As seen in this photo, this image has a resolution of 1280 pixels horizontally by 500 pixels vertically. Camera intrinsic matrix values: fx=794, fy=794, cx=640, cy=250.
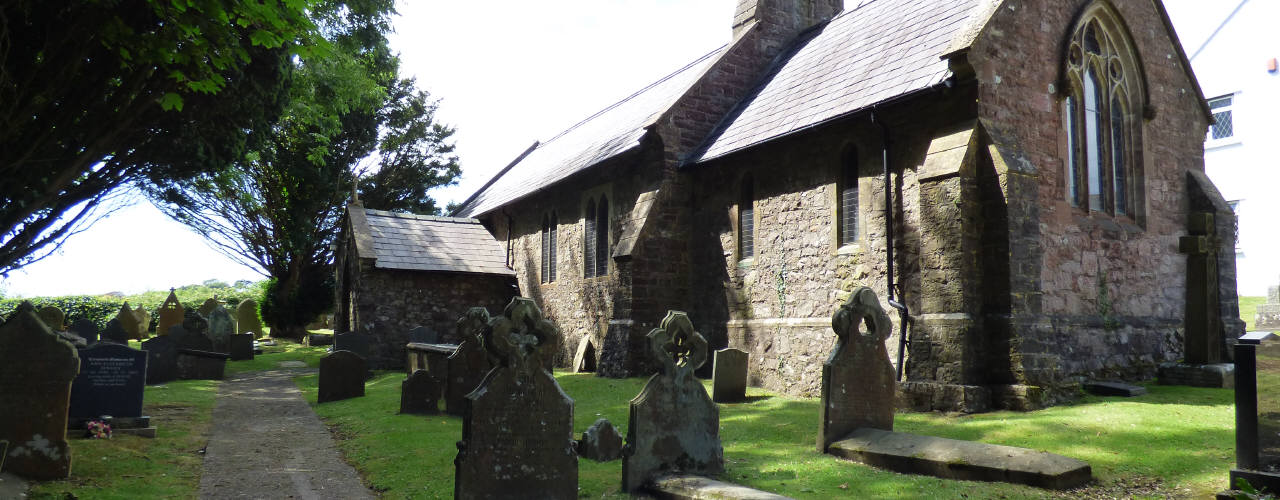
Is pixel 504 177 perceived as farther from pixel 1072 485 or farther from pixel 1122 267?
pixel 1072 485

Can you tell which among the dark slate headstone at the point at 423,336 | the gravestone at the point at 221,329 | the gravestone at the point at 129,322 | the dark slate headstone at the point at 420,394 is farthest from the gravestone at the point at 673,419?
the gravestone at the point at 129,322

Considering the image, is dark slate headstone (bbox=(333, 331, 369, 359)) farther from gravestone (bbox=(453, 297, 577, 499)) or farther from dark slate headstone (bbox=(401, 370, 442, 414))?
gravestone (bbox=(453, 297, 577, 499))

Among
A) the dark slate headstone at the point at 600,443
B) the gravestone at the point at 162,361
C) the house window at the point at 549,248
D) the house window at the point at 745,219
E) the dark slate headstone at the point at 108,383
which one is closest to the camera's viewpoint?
the dark slate headstone at the point at 600,443

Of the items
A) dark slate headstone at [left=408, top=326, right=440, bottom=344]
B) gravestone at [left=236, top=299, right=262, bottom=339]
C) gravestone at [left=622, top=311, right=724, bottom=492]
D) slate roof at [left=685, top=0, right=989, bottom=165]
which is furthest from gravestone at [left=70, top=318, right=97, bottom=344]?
gravestone at [left=622, top=311, right=724, bottom=492]

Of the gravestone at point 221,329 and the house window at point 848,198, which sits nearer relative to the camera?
the house window at point 848,198

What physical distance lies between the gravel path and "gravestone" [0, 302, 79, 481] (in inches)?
54.1

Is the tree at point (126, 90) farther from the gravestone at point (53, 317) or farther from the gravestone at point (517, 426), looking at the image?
the gravestone at point (517, 426)

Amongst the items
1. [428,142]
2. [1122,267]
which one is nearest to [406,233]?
[428,142]

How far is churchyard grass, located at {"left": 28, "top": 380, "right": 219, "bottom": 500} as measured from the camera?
7.12 metres

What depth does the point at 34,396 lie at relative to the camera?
773 centimetres

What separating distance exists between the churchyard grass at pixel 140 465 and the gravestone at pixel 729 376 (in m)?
7.30

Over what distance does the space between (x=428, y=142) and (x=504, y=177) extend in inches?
328

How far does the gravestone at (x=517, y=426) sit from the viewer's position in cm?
623

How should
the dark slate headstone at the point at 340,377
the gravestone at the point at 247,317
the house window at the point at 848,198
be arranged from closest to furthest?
the house window at the point at 848,198, the dark slate headstone at the point at 340,377, the gravestone at the point at 247,317
